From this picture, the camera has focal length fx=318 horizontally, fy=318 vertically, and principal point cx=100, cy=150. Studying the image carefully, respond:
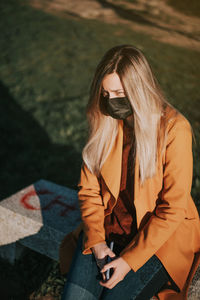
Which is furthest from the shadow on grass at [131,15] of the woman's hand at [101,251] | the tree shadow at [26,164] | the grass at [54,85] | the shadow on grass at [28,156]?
the woman's hand at [101,251]

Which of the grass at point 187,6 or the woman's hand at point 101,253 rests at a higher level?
the grass at point 187,6

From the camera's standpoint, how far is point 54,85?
8.04 metres

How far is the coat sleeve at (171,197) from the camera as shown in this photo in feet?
6.54

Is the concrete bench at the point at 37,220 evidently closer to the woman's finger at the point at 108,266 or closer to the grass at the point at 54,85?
the woman's finger at the point at 108,266

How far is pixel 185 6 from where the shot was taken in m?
12.3

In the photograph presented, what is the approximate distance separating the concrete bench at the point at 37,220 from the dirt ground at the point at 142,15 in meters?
7.99

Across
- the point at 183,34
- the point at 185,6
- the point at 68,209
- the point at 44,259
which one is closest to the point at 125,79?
the point at 68,209

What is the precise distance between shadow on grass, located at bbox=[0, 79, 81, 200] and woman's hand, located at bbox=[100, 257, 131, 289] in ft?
10.1

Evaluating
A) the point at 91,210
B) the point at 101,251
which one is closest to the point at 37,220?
the point at 91,210

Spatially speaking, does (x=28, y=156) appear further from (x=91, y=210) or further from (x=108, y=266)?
(x=108, y=266)

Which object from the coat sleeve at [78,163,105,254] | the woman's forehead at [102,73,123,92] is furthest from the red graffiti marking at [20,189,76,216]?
the woman's forehead at [102,73,123,92]

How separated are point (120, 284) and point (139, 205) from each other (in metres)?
0.51

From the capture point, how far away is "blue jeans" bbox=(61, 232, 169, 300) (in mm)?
1975

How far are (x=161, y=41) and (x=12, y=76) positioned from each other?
15.5 feet
